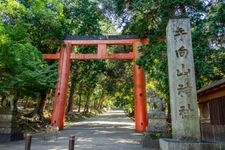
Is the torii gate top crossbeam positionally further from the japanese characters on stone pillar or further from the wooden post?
the japanese characters on stone pillar

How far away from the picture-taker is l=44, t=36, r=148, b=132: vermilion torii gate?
76.3 ft

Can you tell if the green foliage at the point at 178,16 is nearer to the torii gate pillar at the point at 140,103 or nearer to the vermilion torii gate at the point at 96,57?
the vermilion torii gate at the point at 96,57

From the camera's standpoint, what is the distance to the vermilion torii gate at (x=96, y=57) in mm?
23250

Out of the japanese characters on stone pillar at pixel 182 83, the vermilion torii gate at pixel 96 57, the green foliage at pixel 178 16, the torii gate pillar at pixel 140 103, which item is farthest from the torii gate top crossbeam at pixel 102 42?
the japanese characters on stone pillar at pixel 182 83

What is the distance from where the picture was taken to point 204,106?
60.5ft

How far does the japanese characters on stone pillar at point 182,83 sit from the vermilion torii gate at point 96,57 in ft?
45.3

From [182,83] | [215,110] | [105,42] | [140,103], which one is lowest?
[215,110]

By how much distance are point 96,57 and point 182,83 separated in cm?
1601

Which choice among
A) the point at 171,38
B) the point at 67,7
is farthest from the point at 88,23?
the point at 171,38

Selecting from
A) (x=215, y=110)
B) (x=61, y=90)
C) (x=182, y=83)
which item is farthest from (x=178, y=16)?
(x=61, y=90)

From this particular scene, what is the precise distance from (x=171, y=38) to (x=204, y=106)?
986 cm

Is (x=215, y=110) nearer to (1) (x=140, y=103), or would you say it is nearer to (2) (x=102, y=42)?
(1) (x=140, y=103)

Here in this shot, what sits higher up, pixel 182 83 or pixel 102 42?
pixel 102 42

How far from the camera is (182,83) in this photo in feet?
30.4
